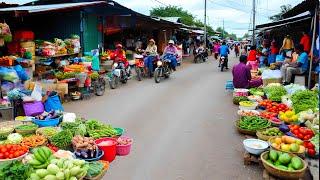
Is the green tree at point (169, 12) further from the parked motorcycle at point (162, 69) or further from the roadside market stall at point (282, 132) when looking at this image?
the roadside market stall at point (282, 132)

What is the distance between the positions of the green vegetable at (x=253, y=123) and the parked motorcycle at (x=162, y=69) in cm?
792

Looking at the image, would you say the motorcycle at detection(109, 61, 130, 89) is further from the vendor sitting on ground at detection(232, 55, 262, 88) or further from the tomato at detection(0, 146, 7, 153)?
the tomato at detection(0, 146, 7, 153)

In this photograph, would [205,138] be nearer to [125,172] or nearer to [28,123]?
[125,172]

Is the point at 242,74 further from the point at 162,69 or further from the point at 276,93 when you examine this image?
the point at 162,69

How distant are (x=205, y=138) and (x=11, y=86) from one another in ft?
18.4

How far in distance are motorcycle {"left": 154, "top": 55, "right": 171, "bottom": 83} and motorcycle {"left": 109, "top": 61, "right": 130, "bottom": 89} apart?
1.40m

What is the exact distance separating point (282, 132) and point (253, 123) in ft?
2.85

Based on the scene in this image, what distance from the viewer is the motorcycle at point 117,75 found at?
14203 millimetres

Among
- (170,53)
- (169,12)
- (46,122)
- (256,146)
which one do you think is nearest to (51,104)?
(46,122)

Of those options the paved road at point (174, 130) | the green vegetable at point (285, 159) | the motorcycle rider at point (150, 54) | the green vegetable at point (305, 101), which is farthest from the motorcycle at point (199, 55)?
the green vegetable at point (285, 159)

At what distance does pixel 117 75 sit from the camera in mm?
14305

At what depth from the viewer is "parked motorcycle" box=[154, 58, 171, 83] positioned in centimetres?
1573

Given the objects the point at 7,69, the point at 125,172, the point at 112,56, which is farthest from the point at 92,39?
the point at 125,172

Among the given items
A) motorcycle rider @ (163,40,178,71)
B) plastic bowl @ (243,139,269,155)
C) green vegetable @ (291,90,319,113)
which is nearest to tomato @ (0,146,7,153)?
plastic bowl @ (243,139,269,155)
